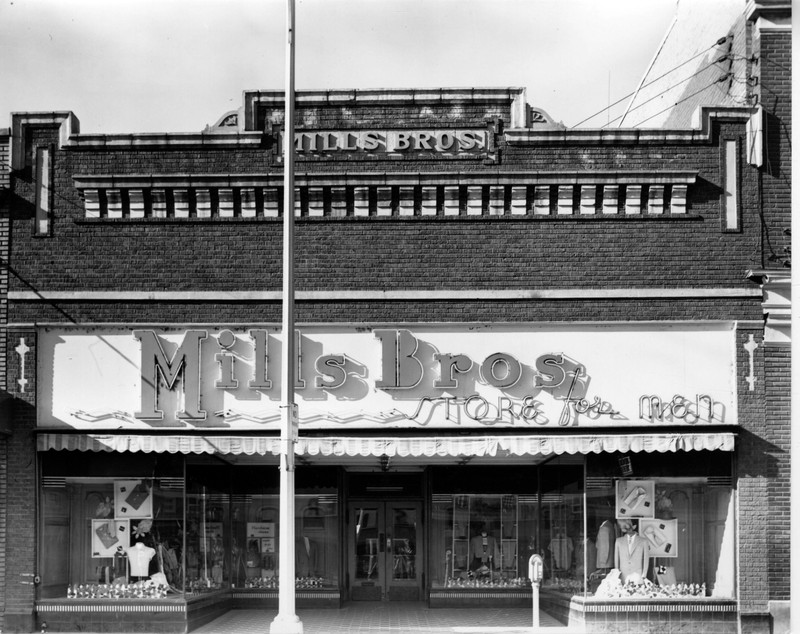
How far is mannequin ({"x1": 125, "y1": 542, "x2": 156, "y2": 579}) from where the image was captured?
58.7ft

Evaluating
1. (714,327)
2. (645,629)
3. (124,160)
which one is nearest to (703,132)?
(714,327)

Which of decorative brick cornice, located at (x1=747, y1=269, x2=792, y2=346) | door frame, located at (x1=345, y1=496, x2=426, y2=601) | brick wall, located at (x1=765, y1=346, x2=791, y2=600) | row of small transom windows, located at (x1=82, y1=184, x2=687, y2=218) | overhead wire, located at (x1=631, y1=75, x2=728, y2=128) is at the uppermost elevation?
overhead wire, located at (x1=631, y1=75, x2=728, y2=128)

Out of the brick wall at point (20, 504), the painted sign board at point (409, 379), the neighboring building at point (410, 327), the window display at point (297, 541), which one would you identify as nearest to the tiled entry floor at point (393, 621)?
the window display at point (297, 541)

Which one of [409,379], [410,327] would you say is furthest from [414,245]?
[409,379]

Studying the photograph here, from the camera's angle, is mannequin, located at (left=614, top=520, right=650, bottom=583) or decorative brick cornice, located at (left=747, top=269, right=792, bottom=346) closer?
decorative brick cornice, located at (left=747, top=269, right=792, bottom=346)

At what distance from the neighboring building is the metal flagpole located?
3.12 metres

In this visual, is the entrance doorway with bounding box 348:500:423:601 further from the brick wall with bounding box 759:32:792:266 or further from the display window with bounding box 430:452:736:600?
the brick wall with bounding box 759:32:792:266

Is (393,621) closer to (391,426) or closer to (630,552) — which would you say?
(391,426)

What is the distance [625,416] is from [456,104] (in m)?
6.05

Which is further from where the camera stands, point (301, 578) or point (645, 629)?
point (301, 578)

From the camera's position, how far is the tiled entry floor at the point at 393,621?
18.0m

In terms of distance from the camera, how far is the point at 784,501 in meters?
17.6

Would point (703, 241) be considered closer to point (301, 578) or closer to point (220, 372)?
point (220, 372)

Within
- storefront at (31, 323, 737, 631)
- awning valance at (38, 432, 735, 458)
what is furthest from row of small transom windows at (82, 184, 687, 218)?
awning valance at (38, 432, 735, 458)
